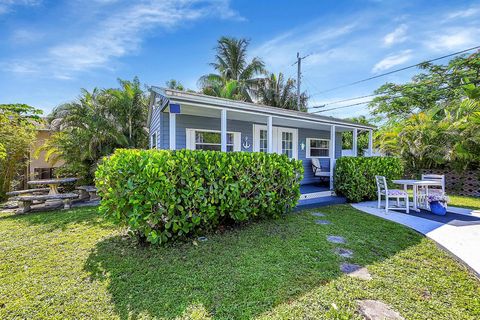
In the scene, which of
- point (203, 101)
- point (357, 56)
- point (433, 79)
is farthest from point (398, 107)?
point (203, 101)

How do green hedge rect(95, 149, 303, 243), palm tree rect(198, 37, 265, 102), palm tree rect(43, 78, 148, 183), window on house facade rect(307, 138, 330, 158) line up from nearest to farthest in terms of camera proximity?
green hedge rect(95, 149, 303, 243), palm tree rect(43, 78, 148, 183), window on house facade rect(307, 138, 330, 158), palm tree rect(198, 37, 265, 102)

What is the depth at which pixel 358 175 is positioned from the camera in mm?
6961

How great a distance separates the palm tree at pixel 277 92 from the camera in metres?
17.9

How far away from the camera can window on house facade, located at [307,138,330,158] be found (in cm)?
988

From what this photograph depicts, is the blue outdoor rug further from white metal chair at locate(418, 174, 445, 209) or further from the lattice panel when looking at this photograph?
the lattice panel

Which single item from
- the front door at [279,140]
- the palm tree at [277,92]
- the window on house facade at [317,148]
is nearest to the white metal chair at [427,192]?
the window on house facade at [317,148]

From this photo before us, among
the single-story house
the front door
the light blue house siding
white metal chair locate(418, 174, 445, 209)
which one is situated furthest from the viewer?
the front door

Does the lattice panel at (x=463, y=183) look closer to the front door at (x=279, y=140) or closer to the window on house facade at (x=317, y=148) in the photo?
the window on house facade at (x=317, y=148)

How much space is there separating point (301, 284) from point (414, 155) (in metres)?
10.6

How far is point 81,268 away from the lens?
309 cm

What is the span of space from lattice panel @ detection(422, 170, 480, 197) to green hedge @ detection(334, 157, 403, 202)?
14.6 ft

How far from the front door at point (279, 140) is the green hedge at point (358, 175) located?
2.34 m

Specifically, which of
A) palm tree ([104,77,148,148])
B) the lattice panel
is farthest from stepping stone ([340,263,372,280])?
the lattice panel

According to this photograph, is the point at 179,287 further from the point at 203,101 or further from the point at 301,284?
the point at 203,101
